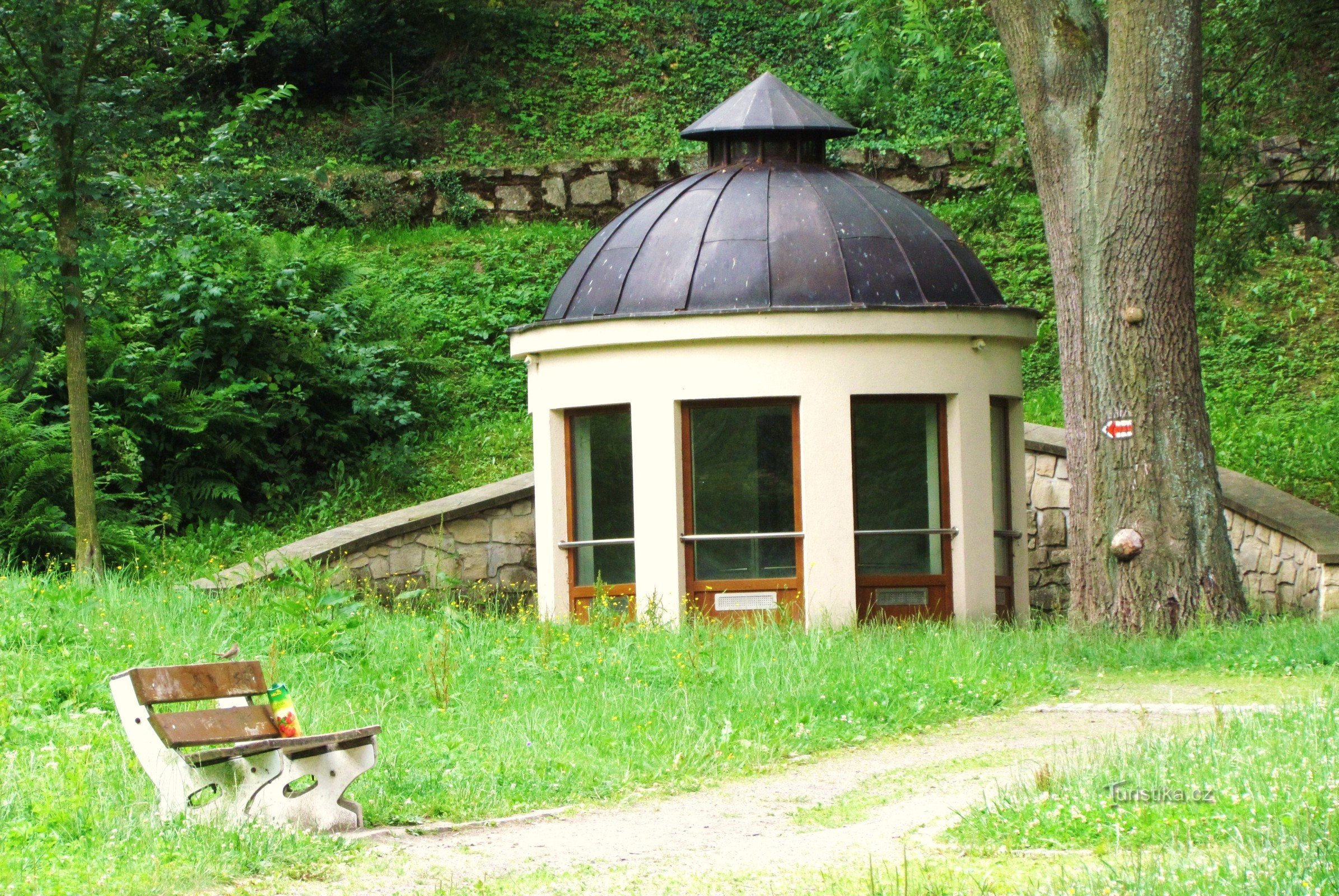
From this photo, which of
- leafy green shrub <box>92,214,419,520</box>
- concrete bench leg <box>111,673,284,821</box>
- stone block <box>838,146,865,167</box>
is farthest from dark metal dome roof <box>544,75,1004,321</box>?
stone block <box>838,146,865,167</box>

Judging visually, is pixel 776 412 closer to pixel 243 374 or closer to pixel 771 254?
pixel 771 254

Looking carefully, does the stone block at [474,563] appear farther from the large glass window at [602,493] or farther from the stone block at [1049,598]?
the stone block at [1049,598]

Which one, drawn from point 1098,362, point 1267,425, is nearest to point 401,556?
point 1098,362

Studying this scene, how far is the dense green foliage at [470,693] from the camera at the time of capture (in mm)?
5703

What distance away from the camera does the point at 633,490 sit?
494 inches

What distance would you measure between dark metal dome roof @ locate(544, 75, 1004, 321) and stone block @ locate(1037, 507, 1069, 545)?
288cm

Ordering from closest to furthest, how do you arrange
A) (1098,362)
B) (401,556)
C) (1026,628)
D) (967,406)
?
(1098,362), (1026,628), (967,406), (401,556)

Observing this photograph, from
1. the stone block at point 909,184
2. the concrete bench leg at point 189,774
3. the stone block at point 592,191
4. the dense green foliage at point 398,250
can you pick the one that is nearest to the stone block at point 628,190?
the stone block at point 592,191

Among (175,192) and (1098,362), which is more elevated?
(175,192)

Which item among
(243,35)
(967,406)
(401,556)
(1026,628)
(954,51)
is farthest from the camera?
(243,35)

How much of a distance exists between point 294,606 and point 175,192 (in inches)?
157

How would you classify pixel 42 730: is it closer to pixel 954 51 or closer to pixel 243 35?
pixel 954 51

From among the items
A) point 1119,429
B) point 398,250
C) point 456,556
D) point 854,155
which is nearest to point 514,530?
point 456,556

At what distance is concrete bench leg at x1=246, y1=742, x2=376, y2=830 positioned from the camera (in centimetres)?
593
